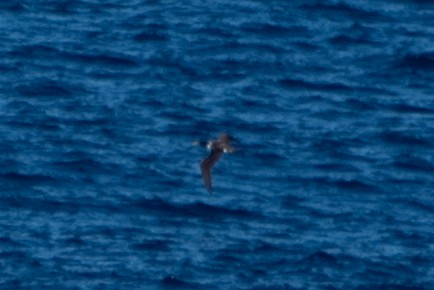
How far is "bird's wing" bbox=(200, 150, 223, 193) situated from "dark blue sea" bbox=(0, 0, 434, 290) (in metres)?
3.41

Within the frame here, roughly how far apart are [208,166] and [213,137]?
9.82 meters

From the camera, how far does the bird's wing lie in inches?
1302

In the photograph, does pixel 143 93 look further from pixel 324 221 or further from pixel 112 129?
pixel 324 221

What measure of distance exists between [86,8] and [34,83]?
5.62 meters

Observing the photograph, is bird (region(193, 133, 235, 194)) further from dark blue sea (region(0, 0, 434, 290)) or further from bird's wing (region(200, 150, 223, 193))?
dark blue sea (region(0, 0, 434, 290))

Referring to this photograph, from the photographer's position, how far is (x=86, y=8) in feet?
168

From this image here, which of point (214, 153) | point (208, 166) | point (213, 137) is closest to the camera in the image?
point (208, 166)

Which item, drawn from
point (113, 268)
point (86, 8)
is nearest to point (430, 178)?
point (113, 268)

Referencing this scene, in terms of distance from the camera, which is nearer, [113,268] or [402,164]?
[113,268]

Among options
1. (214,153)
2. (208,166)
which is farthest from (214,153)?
(208,166)

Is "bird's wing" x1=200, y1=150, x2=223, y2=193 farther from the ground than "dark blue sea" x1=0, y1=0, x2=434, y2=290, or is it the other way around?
"bird's wing" x1=200, y1=150, x2=223, y2=193

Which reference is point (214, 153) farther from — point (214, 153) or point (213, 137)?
point (213, 137)

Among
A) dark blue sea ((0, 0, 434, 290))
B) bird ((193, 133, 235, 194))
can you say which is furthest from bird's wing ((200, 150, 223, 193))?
dark blue sea ((0, 0, 434, 290))

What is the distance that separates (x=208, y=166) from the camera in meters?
33.4
